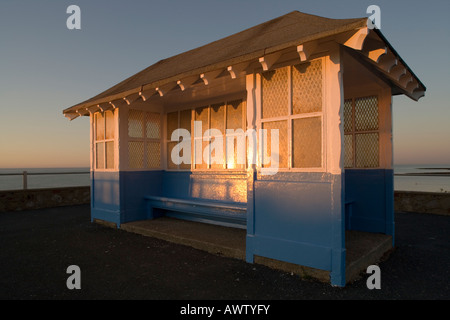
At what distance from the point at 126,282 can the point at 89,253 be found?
1659 mm

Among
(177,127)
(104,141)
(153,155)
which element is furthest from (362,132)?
(104,141)

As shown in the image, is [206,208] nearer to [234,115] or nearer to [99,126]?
[234,115]

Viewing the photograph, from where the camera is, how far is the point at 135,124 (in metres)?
6.91

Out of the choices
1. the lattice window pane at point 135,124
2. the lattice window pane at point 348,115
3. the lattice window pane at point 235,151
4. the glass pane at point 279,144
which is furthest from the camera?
the lattice window pane at point 135,124

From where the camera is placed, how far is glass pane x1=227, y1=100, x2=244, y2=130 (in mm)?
6035

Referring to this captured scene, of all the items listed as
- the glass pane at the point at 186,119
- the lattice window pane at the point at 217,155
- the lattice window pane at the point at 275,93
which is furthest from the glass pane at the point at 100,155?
the lattice window pane at the point at 275,93

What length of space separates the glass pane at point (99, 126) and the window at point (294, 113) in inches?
188

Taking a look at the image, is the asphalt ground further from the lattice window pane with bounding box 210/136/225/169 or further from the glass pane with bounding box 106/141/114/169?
the lattice window pane with bounding box 210/136/225/169

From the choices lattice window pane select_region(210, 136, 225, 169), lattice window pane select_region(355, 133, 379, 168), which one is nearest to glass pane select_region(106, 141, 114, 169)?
lattice window pane select_region(210, 136, 225, 169)

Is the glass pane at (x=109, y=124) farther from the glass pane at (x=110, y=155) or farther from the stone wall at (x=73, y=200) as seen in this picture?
the stone wall at (x=73, y=200)

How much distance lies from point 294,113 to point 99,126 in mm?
5472

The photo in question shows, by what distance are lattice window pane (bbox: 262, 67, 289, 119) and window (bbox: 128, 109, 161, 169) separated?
3.90 metres

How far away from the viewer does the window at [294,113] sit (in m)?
3.67
